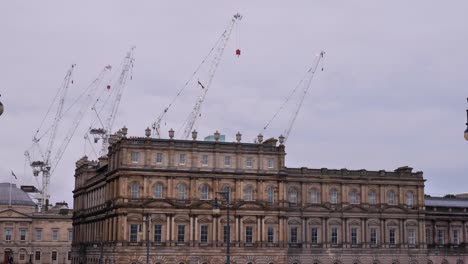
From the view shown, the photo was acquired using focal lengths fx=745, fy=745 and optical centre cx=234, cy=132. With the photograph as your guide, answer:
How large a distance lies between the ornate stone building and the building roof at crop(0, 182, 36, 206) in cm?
5646

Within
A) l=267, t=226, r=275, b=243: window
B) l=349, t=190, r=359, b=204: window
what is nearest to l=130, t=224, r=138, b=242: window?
l=267, t=226, r=275, b=243: window

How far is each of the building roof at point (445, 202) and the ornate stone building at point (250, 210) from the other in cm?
450

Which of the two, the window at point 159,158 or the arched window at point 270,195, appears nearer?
the window at point 159,158

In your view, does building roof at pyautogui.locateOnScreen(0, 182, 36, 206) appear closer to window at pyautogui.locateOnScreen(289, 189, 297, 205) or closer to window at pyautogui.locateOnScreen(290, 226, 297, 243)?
window at pyautogui.locateOnScreen(289, 189, 297, 205)

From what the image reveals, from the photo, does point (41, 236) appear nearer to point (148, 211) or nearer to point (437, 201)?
point (148, 211)

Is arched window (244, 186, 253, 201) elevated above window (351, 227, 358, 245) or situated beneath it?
elevated above

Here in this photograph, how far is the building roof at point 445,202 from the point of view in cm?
12062

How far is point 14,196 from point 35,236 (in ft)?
51.0

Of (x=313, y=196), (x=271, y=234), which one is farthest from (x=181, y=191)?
(x=313, y=196)

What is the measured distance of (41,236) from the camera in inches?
6191

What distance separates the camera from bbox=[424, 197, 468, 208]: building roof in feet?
396

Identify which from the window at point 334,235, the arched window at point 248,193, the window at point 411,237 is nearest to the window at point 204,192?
the arched window at point 248,193

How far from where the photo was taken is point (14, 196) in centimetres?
16788

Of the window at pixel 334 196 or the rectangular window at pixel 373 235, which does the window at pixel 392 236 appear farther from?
the window at pixel 334 196
